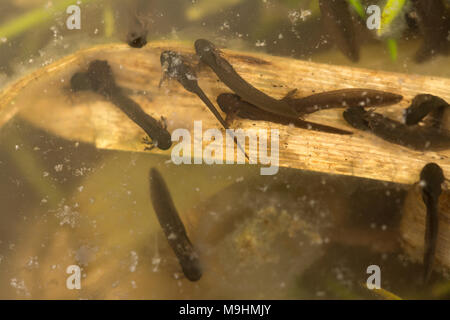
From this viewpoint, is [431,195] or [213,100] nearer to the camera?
[431,195]

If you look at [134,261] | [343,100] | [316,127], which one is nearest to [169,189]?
[134,261]

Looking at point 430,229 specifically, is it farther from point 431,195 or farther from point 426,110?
point 426,110

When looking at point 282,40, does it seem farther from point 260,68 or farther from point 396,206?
point 396,206

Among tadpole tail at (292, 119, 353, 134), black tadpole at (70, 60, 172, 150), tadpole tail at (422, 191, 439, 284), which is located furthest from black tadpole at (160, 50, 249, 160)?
tadpole tail at (422, 191, 439, 284)

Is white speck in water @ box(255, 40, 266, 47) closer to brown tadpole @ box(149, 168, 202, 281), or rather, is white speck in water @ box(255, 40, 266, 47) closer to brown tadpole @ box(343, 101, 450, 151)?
brown tadpole @ box(343, 101, 450, 151)

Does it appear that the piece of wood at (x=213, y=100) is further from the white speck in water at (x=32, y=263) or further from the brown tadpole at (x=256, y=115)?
the white speck in water at (x=32, y=263)

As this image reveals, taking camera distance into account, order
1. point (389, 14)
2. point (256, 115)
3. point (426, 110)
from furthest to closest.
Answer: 1. point (389, 14)
2. point (256, 115)
3. point (426, 110)
